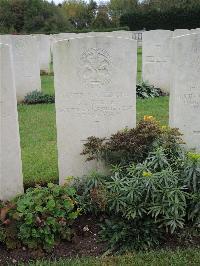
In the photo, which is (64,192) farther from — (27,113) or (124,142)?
(27,113)

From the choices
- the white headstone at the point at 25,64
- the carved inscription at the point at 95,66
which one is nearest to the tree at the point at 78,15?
the white headstone at the point at 25,64

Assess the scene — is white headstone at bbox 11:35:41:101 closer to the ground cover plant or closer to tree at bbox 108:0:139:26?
the ground cover plant

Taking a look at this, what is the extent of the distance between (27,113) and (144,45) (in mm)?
3953

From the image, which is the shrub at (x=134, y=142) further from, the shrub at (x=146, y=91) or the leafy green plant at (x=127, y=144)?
the shrub at (x=146, y=91)

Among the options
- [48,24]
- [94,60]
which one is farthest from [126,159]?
[48,24]

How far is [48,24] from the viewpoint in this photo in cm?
4134

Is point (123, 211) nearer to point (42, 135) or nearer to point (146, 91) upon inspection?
point (42, 135)

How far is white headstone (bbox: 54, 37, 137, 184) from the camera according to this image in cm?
519

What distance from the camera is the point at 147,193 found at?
448 centimetres

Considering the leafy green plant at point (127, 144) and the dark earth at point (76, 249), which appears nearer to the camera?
the dark earth at point (76, 249)

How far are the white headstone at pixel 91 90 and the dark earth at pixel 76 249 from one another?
3.58 feet

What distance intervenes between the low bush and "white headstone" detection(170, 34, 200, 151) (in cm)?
45

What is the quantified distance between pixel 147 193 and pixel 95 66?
1.69 meters

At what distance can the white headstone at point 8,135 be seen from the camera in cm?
483
